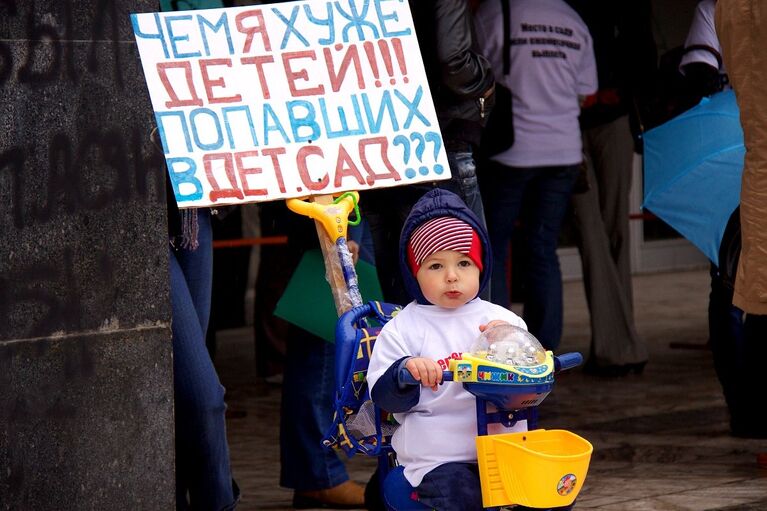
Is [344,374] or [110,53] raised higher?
[110,53]

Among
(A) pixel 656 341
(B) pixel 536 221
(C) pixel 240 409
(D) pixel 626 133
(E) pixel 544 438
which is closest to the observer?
(E) pixel 544 438

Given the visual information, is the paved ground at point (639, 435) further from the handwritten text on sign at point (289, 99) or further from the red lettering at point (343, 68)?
the red lettering at point (343, 68)

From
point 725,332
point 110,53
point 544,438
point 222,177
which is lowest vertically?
point 725,332

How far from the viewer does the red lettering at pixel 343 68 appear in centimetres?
445

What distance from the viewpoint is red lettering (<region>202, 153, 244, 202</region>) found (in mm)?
4262

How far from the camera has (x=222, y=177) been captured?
14.0 feet

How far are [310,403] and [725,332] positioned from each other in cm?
192

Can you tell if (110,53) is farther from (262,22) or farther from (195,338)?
(195,338)

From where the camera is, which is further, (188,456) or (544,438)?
(188,456)

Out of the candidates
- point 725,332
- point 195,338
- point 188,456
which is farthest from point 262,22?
point 725,332

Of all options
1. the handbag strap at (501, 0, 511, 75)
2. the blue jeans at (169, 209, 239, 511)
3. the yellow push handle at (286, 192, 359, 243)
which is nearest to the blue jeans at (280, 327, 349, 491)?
the blue jeans at (169, 209, 239, 511)

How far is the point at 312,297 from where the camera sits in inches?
207

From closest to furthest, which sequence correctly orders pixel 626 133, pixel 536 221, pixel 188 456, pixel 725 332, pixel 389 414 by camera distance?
pixel 389 414
pixel 188 456
pixel 725 332
pixel 536 221
pixel 626 133

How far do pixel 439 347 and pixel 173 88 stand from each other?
3.40ft
